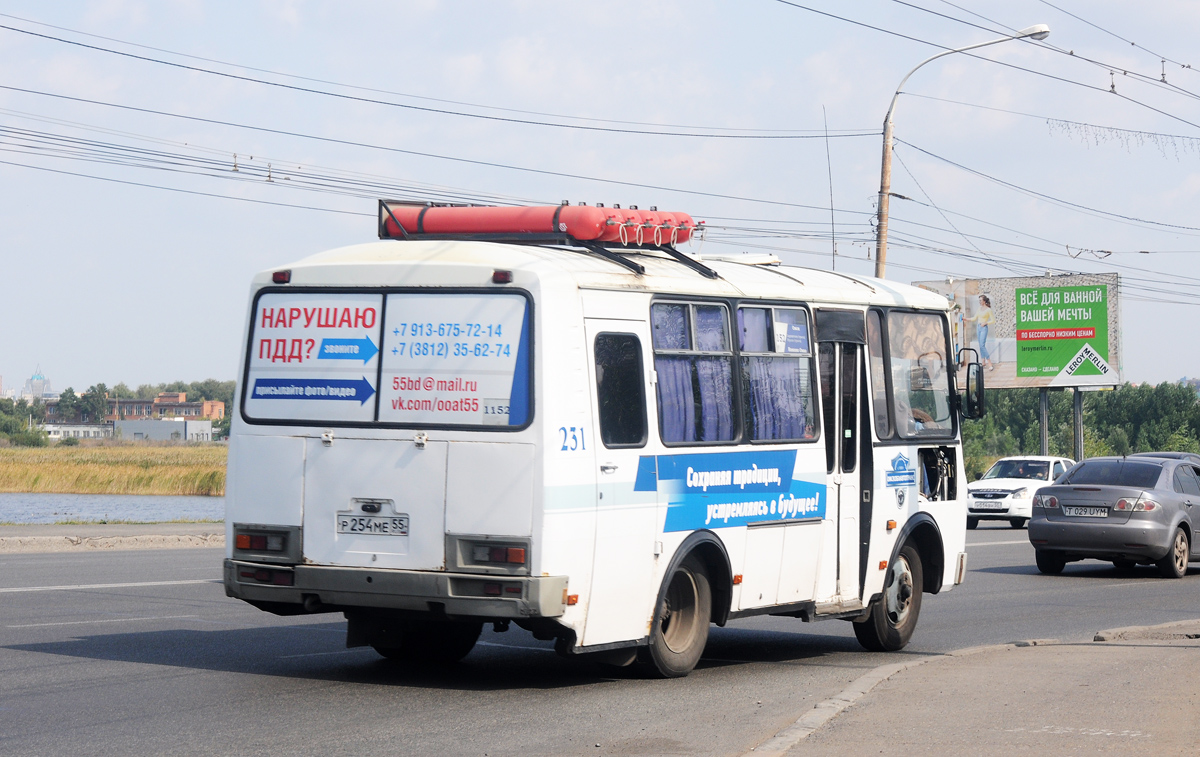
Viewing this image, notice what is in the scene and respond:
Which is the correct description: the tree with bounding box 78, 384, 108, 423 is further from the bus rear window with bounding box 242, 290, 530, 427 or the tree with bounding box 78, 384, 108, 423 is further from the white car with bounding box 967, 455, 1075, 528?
the bus rear window with bounding box 242, 290, 530, 427

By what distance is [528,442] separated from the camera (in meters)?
8.95

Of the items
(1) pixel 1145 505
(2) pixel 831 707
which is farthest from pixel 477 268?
(1) pixel 1145 505

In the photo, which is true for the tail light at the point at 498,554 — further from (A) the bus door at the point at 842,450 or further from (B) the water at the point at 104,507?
(B) the water at the point at 104,507

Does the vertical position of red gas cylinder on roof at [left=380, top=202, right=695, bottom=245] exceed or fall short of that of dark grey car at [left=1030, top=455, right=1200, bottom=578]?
it exceeds it

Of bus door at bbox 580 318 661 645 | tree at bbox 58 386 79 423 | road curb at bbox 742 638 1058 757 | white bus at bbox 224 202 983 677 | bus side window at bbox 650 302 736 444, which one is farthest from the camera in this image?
tree at bbox 58 386 79 423

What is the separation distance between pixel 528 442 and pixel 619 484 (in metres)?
0.78

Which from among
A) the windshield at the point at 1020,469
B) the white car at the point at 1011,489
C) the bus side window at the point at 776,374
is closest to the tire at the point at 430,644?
the bus side window at the point at 776,374

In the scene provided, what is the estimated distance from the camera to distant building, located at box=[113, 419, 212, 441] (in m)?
162

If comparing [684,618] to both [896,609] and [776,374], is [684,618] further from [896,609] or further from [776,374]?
[896,609]

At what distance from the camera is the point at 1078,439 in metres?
54.3

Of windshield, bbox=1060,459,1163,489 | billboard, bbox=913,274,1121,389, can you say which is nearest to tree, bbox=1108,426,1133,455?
billboard, bbox=913,274,1121,389

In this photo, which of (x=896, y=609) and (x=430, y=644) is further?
(x=896, y=609)

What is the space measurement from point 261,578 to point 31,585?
24.6ft

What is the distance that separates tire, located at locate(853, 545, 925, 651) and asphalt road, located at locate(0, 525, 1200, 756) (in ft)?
0.72
